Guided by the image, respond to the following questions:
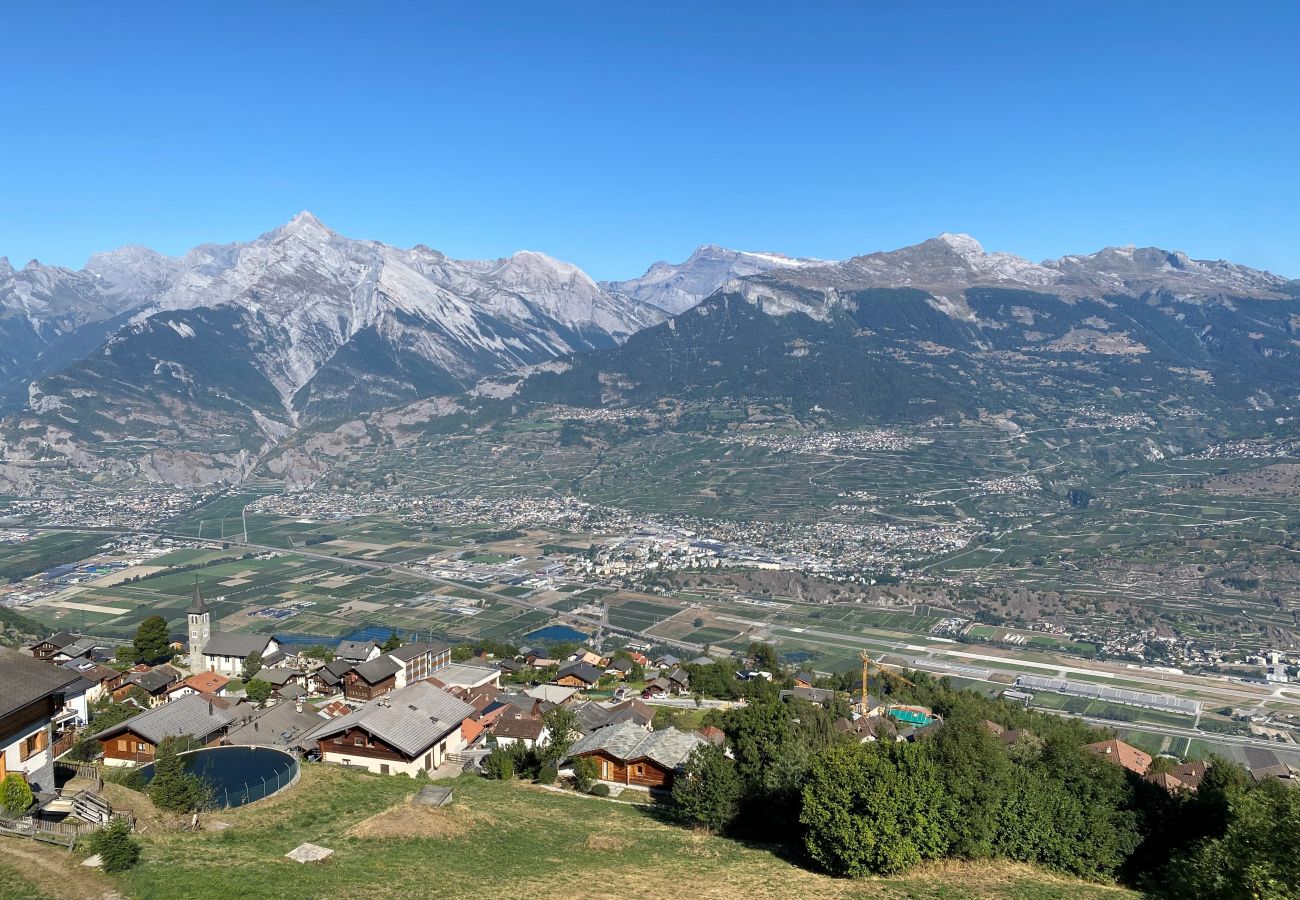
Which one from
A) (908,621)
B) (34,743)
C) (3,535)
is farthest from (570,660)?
(3,535)

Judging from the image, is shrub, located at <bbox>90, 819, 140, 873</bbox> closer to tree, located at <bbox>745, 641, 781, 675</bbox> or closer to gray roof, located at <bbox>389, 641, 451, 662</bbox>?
gray roof, located at <bbox>389, 641, 451, 662</bbox>

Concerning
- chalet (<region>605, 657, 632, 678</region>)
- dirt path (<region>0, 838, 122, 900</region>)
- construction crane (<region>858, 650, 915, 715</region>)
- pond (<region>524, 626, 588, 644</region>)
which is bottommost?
pond (<region>524, 626, 588, 644</region>)

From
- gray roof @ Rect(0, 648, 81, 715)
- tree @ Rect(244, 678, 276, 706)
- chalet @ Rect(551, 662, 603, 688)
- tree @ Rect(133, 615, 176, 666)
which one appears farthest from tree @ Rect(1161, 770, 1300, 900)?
tree @ Rect(133, 615, 176, 666)

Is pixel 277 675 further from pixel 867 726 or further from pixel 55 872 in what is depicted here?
pixel 55 872

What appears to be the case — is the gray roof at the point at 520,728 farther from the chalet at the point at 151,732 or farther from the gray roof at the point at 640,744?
the chalet at the point at 151,732

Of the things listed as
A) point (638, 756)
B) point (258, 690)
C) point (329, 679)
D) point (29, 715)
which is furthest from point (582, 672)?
point (29, 715)

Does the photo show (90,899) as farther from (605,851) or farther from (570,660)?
(570,660)

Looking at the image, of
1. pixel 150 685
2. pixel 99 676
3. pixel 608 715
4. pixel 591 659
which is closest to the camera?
pixel 608 715
